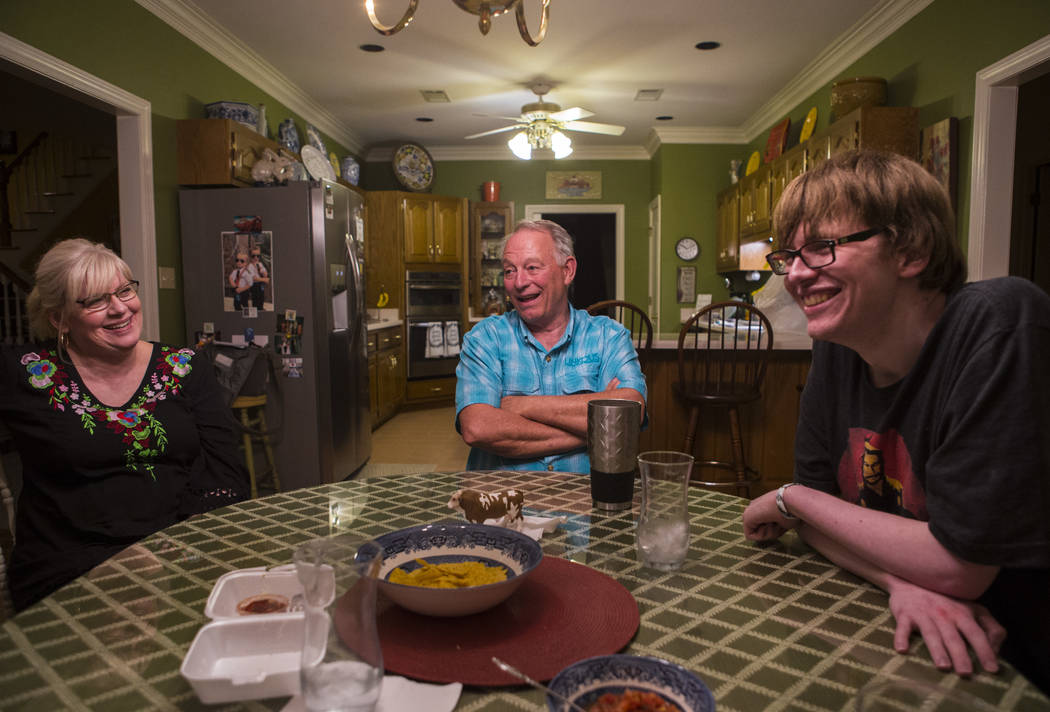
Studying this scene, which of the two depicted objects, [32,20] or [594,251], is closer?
[32,20]

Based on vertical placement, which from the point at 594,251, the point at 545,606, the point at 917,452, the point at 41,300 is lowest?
the point at 545,606

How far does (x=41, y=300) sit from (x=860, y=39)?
14.6ft

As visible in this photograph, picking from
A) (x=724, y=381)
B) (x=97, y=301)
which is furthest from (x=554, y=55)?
(x=97, y=301)

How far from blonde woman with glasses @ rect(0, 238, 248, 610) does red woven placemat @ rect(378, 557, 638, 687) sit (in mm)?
1025

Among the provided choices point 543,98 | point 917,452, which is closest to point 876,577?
point 917,452

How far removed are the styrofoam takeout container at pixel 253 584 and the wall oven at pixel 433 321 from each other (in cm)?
563

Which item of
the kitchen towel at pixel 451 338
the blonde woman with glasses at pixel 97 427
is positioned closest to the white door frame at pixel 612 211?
the kitchen towel at pixel 451 338

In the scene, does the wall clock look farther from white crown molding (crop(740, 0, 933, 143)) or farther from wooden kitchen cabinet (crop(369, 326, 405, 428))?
wooden kitchen cabinet (crop(369, 326, 405, 428))

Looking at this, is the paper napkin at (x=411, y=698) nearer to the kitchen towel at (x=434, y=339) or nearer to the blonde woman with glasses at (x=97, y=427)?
the blonde woman with glasses at (x=97, y=427)

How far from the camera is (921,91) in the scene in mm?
3529

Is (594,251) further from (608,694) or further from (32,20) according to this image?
(608,694)

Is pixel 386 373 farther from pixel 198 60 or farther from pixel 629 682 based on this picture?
pixel 629 682

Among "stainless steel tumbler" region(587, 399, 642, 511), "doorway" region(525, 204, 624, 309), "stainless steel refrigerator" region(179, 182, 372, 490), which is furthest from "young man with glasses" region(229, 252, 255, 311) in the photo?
"doorway" region(525, 204, 624, 309)

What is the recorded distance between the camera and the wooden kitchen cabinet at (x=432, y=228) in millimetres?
6508
